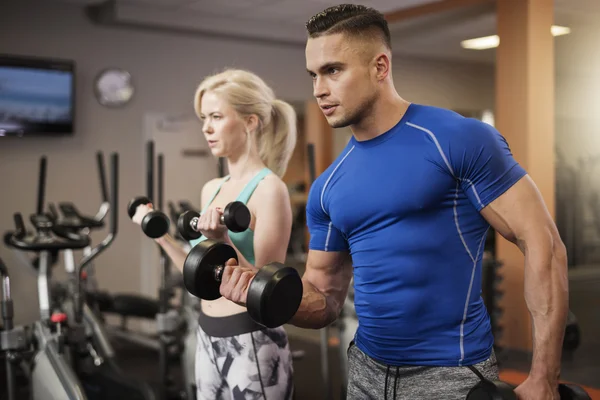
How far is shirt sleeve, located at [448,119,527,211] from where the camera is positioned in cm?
127

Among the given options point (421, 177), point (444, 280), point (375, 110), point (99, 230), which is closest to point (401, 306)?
point (444, 280)

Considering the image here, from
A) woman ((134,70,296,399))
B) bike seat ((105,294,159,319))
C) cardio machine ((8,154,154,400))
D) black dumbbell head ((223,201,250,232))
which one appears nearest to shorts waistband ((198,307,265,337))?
woman ((134,70,296,399))

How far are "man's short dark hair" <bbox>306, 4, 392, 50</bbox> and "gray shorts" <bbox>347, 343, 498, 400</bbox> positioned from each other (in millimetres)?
679

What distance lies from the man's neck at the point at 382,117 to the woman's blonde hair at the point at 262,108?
26.4 inches

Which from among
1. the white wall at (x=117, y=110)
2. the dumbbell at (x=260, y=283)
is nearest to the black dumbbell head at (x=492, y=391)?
the dumbbell at (x=260, y=283)

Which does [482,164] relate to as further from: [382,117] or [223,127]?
[223,127]

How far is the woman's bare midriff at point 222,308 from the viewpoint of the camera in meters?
1.88

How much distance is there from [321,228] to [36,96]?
4658 millimetres

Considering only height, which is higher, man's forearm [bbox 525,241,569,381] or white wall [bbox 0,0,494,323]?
white wall [bbox 0,0,494,323]

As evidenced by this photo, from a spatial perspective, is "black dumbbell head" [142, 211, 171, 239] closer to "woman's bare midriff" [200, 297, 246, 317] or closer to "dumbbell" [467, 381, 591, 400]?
"woman's bare midriff" [200, 297, 246, 317]

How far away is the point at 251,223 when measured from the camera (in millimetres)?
1899

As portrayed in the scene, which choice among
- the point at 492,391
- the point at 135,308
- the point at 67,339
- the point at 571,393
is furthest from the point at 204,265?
the point at 135,308

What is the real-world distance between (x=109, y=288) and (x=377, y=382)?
16.2ft

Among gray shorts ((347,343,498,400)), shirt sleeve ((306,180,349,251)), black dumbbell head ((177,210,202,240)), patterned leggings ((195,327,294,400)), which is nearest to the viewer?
gray shorts ((347,343,498,400))
